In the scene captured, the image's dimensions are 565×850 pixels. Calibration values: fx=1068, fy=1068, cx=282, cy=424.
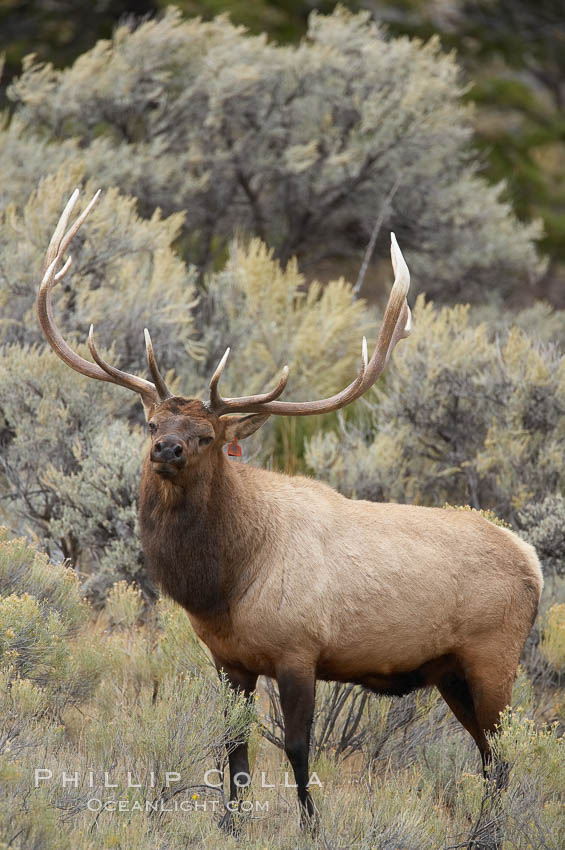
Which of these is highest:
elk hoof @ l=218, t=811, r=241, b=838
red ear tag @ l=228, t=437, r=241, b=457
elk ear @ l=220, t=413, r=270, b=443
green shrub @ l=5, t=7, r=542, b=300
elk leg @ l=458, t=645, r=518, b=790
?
elk ear @ l=220, t=413, r=270, b=443

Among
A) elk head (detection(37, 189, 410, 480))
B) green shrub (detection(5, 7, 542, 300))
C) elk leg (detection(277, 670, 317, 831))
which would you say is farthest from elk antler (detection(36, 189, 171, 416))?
green shrub (detection(5, 7, 542, 300))

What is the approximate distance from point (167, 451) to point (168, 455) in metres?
0.02

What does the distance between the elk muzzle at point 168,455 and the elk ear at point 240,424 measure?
47cm

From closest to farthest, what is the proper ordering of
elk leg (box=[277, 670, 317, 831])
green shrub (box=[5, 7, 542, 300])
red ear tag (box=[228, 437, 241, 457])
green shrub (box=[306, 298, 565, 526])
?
elk leg (box=[277, 670, 317, 831]) → red ear tag (box=[228, 437, 241, 457]) → green shrub (box=[306, 298, 565, 526]) → green shrub (box=[5, 7, 542, 300])

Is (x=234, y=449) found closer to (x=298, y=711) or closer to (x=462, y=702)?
(x=298, y=711)

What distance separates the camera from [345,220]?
48.1 feet

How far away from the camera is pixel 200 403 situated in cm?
512

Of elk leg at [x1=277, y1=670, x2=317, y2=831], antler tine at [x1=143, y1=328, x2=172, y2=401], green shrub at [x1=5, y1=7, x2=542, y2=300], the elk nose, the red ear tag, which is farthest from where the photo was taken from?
green shrub at [x1=5, y1=7, x2=542, y2=300]

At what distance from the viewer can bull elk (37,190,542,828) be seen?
192 inches

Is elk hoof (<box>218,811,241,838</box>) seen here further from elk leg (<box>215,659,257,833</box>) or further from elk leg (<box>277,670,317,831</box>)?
elk leg (<box>277,670,317,831</box>)

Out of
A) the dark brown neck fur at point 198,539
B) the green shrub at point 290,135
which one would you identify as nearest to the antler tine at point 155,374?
the dark brown neck fur at point 198,539

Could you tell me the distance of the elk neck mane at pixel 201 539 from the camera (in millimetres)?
4938

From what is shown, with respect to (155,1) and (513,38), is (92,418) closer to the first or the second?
(155,1)

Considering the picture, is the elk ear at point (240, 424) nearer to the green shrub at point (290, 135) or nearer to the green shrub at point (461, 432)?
the green shrub at point (461, 432)
